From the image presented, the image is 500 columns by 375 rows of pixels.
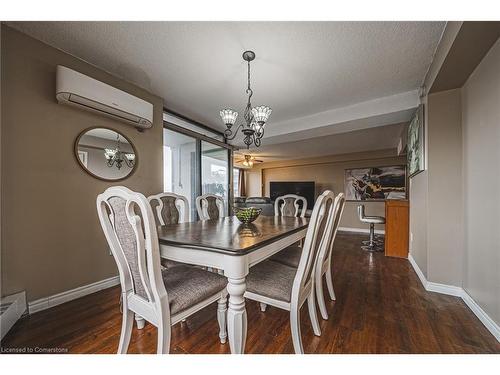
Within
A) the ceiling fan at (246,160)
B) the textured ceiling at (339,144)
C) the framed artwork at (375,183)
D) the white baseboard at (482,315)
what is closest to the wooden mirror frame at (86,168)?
the textured ceiling at (339,144)

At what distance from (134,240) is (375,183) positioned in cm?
605

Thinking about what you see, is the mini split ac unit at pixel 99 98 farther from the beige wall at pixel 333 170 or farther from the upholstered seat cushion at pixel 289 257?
the beige wall at pixel 333 170

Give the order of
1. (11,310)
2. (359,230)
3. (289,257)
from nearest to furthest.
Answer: (11,310) → (289,257) → (359,230)

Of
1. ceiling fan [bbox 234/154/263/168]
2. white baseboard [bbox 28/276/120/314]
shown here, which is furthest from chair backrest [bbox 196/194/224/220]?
ceiling fan [bbox 234/154/263/168]

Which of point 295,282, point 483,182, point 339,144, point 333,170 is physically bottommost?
point 295,282

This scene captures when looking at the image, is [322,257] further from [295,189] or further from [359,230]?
[295,189]

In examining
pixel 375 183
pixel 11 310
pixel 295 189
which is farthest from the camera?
pixel 295 189

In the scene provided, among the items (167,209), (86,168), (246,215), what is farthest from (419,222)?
(86,168)

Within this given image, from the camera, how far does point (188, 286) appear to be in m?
1.20

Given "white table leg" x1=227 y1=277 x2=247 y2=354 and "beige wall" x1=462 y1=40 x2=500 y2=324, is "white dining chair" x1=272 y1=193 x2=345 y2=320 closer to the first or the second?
"white table leg" x1=227 y1=277 x2=247 y2=354

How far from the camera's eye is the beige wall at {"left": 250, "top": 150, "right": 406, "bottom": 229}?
5.57 meters

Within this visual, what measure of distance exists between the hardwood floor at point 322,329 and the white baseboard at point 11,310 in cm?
6

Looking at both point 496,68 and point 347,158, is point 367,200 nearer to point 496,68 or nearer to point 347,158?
point 347,158
